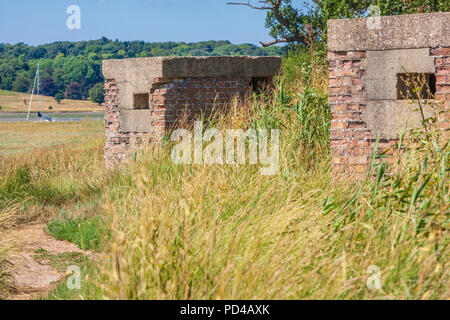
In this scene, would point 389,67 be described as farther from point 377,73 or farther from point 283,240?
point 283,240

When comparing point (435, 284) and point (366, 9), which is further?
point (366, 9)

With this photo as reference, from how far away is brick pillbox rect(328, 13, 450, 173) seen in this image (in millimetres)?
6352

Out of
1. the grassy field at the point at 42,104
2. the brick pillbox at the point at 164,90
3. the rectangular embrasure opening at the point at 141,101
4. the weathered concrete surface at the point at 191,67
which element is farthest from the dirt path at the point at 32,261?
the grassy field at the point at 42,104

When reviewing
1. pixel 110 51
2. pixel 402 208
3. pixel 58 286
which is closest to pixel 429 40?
pixel 402 208

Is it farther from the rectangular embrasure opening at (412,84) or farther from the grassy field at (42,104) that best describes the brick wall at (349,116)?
the grassy field at (42,104)

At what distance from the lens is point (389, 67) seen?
6.51 metres

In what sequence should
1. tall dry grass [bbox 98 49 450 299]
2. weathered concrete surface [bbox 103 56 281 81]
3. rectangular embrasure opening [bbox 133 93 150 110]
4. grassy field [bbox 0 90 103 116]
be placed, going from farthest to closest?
grassy field [bbox 0 90 103 116]
rectangular embrasure opening [bbox 133 93 150 110]
weathered concrete surface [bbox 103 56 281 81]
tall dry grass [bbox 98 49 450 299]

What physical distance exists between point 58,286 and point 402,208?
3054 mm

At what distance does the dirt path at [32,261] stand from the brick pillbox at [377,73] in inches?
128

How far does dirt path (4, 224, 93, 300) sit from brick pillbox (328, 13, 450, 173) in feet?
10.7

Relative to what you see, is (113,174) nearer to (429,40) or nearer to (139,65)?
(139,65)

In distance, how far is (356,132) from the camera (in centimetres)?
668

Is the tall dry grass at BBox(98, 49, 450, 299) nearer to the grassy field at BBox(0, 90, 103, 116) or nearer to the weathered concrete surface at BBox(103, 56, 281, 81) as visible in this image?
A: the weathered concrete surface at BBox(103, 56, 281, 81)

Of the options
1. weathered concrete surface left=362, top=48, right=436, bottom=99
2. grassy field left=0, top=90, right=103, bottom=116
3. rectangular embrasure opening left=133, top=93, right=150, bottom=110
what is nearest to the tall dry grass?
weathered concrete surface left=362, top=48, right=436, bottom=99
